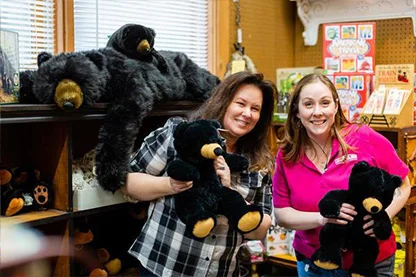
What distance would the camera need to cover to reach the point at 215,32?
322cm

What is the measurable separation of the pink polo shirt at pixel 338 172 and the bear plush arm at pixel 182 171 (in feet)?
1.57

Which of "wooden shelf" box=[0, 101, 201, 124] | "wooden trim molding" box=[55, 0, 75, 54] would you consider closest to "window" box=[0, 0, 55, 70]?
"wooden trim molding" box=[55, 0, 75, 54]

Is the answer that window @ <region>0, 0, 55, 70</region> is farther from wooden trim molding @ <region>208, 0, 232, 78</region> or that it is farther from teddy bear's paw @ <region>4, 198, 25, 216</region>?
wooden trim molding @ <region>208, 0, 232, 78</region>

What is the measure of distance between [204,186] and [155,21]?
54.5 inches

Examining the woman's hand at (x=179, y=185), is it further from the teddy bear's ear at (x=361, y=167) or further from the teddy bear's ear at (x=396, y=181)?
the teddy bear's ear at (x=396, y=181)

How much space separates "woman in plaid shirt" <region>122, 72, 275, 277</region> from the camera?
1.84 meters

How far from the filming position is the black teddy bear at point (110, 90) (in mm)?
1850

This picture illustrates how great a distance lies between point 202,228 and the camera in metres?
1.66

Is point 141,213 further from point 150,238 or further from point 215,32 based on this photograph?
point 215,32

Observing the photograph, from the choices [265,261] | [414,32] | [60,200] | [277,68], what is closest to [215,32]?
[277,68]

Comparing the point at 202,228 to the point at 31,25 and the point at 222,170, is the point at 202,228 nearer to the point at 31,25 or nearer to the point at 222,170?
the point at 222,170

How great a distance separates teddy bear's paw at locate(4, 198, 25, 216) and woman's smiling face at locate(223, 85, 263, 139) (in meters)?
0.74

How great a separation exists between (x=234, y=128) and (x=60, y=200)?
676 millimetres

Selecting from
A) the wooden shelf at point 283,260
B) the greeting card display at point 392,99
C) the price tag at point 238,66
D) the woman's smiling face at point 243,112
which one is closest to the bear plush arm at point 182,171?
the woman's smiling face at point 243,112
